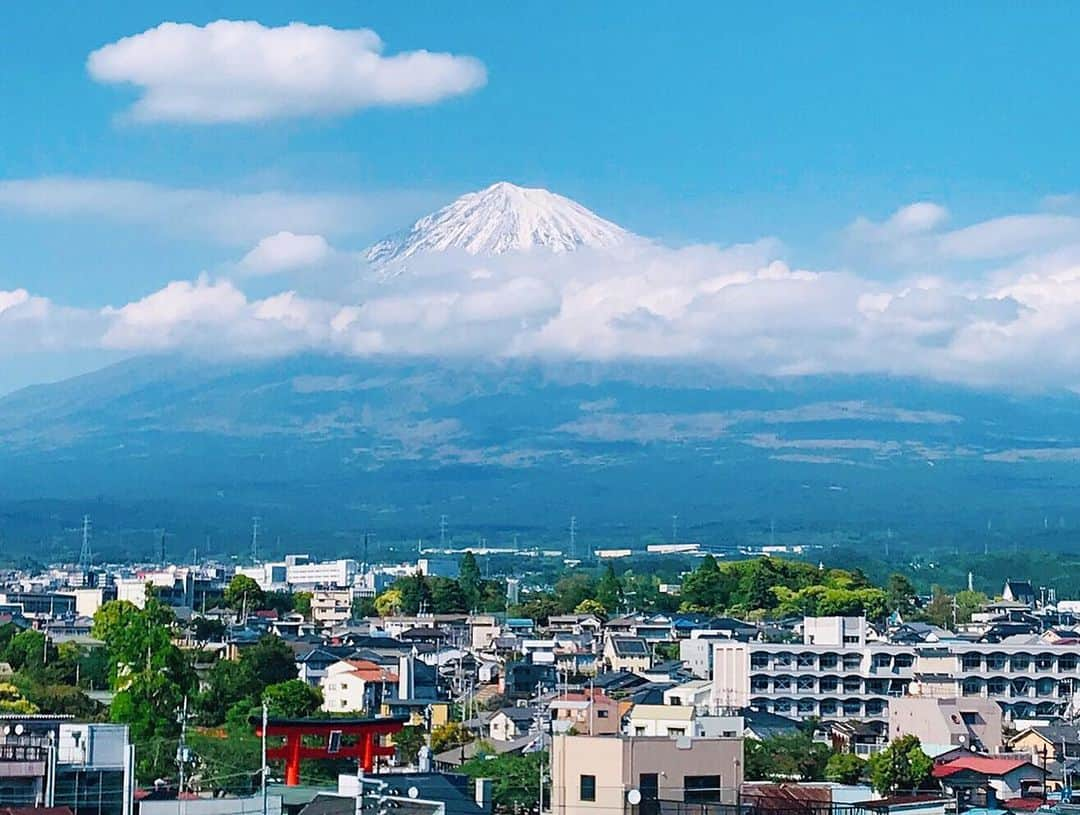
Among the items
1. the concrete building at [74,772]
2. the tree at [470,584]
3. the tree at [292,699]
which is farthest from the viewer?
the tree at [470,584]

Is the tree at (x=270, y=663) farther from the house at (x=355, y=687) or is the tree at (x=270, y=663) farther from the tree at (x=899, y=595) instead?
the tree at (x=899, y=595)

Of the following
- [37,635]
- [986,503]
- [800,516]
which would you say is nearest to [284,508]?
[800,516]

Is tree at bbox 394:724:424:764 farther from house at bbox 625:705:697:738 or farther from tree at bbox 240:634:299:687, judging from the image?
tree at bbox 240:634:299:687

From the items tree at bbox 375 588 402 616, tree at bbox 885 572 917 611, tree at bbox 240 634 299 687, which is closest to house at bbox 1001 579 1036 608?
tree at bbox 885 572 917 611

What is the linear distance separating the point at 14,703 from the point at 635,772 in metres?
20.2

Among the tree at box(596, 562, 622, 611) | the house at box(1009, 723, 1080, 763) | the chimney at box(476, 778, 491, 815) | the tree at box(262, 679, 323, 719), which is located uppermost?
the tree at box(596, 562, 622, 611)

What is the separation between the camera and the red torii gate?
21.0 metres

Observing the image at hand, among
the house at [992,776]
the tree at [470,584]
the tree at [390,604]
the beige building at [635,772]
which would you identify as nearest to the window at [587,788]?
the beige building at [635,772]

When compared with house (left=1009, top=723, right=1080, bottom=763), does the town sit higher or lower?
higher

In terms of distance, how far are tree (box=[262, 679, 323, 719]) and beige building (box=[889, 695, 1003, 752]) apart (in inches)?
400

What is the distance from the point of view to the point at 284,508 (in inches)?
7530

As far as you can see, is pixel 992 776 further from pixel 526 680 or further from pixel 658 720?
pixel 526 680

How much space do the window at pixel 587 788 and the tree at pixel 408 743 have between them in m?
13.3

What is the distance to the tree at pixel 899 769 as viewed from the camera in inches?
1012
